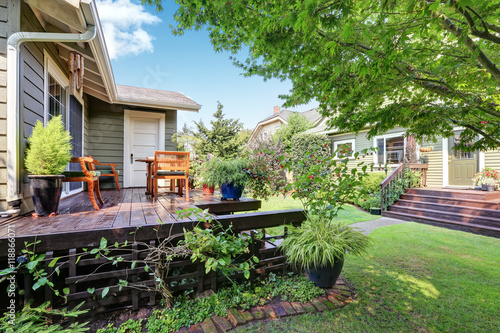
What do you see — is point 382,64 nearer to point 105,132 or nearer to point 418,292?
point 418,292

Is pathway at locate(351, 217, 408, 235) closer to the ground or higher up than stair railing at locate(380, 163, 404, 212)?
closer to the ground

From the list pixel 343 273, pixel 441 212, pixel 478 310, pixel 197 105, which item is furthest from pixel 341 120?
pixel 441 212

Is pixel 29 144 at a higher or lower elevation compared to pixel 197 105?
lower

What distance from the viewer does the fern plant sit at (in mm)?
2250

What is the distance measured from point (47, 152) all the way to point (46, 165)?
0.42ft

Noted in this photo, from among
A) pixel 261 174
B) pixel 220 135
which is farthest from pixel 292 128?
pixel 261 174

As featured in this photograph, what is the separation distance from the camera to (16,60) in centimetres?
231

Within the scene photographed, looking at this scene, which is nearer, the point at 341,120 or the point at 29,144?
the point at 29,144

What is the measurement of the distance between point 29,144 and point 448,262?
554cm

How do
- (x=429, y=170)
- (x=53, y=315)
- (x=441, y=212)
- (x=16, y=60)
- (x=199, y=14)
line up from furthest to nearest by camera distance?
(x=429, y=170) → (x=441, y=212) → (x=199, y=14) → (x=16, y=60) → (x=53, y=315)

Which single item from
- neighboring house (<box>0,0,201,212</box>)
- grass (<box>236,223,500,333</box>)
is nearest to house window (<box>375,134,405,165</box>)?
grass (<box>236,223,500,333</box>)

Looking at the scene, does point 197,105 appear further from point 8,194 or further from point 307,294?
point 307,294

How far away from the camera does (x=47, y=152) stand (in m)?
2.26

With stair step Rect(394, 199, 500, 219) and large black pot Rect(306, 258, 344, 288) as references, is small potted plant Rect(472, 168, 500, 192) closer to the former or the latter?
stair step Rect(394, 199, 500, 219)
